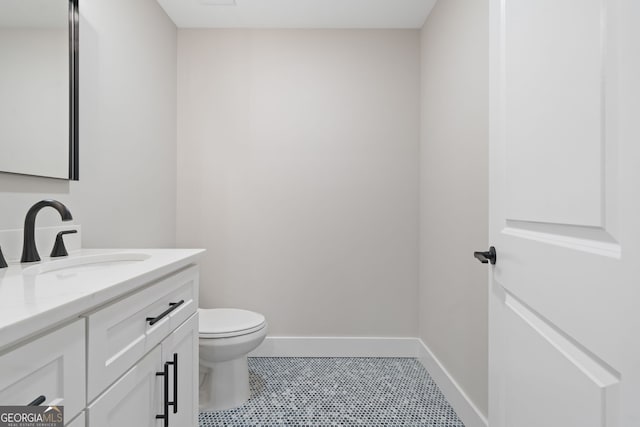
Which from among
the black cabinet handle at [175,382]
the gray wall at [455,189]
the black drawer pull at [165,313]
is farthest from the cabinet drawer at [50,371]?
the gray wall at [455,189]

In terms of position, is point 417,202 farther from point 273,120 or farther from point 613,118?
point 613,118

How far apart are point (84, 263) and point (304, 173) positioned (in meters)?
1.50

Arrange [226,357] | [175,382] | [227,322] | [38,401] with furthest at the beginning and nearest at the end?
[227,322], [226,357], [175,382], [38,401]

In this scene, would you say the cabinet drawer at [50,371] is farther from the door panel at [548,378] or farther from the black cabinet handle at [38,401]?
the door panel at [548,378]

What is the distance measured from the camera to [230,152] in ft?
8.08

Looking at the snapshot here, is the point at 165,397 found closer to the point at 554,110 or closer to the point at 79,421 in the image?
the point at 79,421

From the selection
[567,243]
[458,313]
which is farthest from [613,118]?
[458,313]

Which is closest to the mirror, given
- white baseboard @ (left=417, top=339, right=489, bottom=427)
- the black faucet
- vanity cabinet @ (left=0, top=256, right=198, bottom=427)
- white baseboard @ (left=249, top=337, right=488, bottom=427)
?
the black faucet

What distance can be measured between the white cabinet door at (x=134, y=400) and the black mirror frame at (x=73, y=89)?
0.90 m

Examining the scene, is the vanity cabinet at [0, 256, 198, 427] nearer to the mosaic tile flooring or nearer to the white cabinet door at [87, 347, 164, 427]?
the white cabinet door at [87, 347, 164, 427]

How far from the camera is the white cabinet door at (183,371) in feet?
3.62

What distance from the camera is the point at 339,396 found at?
1.93 meters

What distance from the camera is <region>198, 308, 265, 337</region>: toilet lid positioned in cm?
175

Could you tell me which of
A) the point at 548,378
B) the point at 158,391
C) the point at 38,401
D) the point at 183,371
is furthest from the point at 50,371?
the point at 548,378
